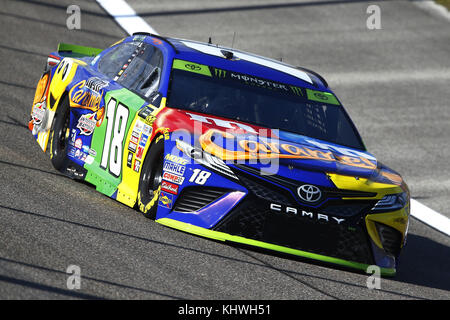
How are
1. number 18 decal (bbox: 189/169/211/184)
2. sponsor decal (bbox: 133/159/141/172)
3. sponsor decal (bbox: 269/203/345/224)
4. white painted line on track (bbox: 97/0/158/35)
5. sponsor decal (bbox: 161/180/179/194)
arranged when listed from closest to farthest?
sponsor decal (bbox: 269/203/345/224)
number 18 decal (bbox: 189/169/211/184)
sponsor decal (bbox: 161/180/179/194)
sponsor decal (bbox: 133/159/141/172)
white painted line on track (bbox: 97/0/158/35)

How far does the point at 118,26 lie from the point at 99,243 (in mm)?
11369

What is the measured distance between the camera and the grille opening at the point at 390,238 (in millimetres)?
6897

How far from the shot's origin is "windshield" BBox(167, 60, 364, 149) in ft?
25.5

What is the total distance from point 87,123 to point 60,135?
0.60 meters

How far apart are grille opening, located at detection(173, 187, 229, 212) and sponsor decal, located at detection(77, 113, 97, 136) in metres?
A: 1.90

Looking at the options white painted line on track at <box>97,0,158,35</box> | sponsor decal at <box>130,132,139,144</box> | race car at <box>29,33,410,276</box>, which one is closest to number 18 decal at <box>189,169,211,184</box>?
race car at <box>29,33,410,276</box>

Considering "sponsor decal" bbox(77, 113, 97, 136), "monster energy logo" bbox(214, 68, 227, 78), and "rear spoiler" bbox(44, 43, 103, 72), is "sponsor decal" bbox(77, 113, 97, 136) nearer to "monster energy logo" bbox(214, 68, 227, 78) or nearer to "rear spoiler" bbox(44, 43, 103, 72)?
"monster energy logo" bbox(214, 68, 227, 78)

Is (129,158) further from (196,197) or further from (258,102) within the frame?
(258,102)

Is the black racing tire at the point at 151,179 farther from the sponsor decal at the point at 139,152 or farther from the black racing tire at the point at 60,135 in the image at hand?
the black racing tire at the point at 60,135

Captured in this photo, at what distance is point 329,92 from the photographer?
28.0ft

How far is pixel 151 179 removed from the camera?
24.0 ft

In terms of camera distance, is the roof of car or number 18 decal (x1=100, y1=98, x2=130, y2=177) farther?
the roof of car
